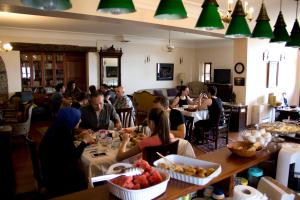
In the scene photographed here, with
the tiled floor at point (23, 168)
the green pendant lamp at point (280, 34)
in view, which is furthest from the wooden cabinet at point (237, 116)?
the green pendant lamp at point (280, 34)

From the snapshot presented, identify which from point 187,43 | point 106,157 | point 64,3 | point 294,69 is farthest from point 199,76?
point 64,3

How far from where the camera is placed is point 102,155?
2631mm

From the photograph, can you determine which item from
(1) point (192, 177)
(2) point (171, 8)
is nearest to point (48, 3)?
(2) point (171, 8)

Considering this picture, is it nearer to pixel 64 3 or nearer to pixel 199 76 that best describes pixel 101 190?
pixel 64 3

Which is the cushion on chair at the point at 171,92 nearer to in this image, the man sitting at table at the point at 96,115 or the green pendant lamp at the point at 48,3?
the man sitting at table at the point at 96,115

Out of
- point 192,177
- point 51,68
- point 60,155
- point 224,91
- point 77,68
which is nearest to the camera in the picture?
point 192,177

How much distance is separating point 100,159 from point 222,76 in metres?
8.89

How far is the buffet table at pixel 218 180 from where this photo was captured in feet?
4.32

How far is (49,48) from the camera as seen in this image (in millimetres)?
8289

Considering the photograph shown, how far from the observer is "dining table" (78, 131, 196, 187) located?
248 centimetres

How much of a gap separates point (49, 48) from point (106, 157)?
6.72 m

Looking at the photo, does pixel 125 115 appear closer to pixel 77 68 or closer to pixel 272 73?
pixel 77 68

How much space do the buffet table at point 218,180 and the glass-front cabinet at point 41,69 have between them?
25.4 feet

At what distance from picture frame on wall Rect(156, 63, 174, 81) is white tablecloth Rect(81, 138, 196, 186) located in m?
8.31
